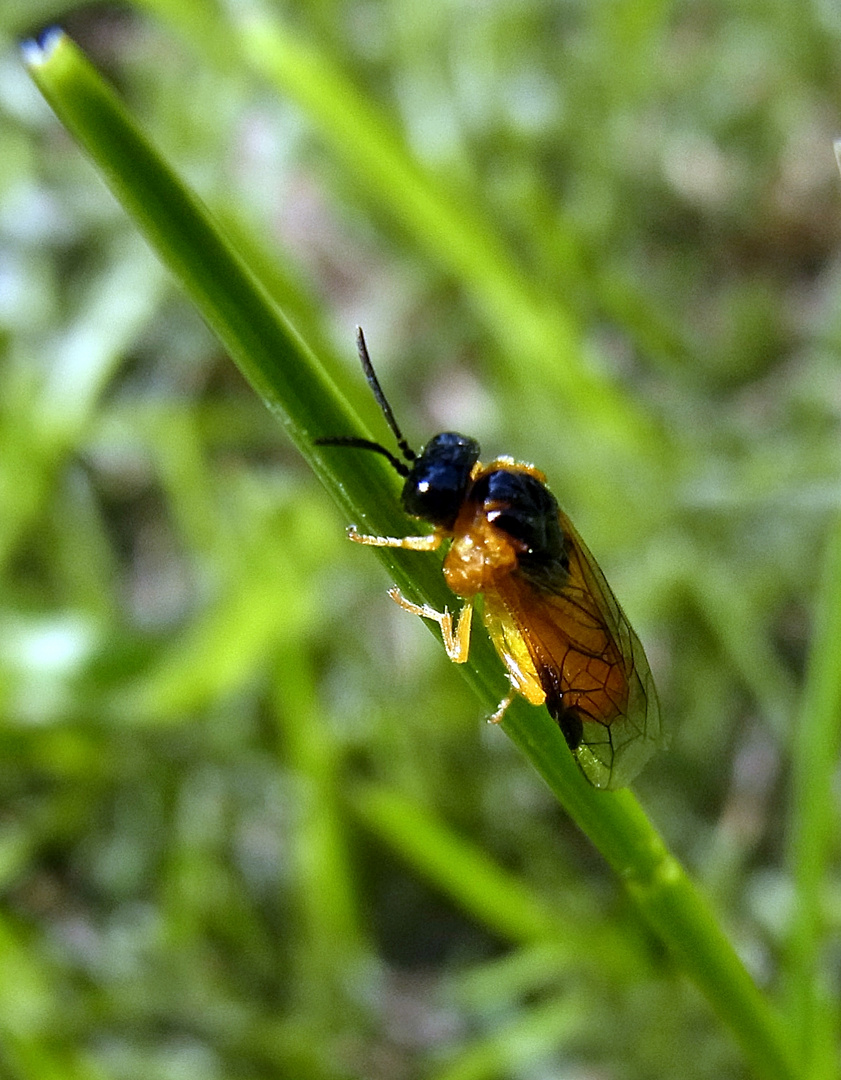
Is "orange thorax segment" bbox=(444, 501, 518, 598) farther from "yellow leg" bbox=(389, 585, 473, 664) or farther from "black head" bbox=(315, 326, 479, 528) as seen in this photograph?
"yellow leg" bbox=(389, 585, 473, 664)

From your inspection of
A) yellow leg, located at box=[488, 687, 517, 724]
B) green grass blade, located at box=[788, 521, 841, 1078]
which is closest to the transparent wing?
green grass blade, located at box=[788, 521, 841, 1078]

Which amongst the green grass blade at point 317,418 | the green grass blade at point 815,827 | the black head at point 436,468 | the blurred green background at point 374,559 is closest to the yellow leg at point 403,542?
the green grass blade at point 317,418

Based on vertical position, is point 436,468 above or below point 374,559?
below

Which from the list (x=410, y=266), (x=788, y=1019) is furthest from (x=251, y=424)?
(x=788, y=1019)

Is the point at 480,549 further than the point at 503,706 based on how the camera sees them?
Yes

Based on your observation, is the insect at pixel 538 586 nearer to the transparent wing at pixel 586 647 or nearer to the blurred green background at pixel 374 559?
the transparent wing at pixel 586 647

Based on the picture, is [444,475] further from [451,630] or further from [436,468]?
[451,630]

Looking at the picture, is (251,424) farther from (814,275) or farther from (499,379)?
(814,275)

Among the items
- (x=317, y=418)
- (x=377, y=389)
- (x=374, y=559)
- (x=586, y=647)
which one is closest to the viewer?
(x=317, y=418)

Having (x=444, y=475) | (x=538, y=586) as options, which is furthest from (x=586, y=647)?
(x=444, y=475)
